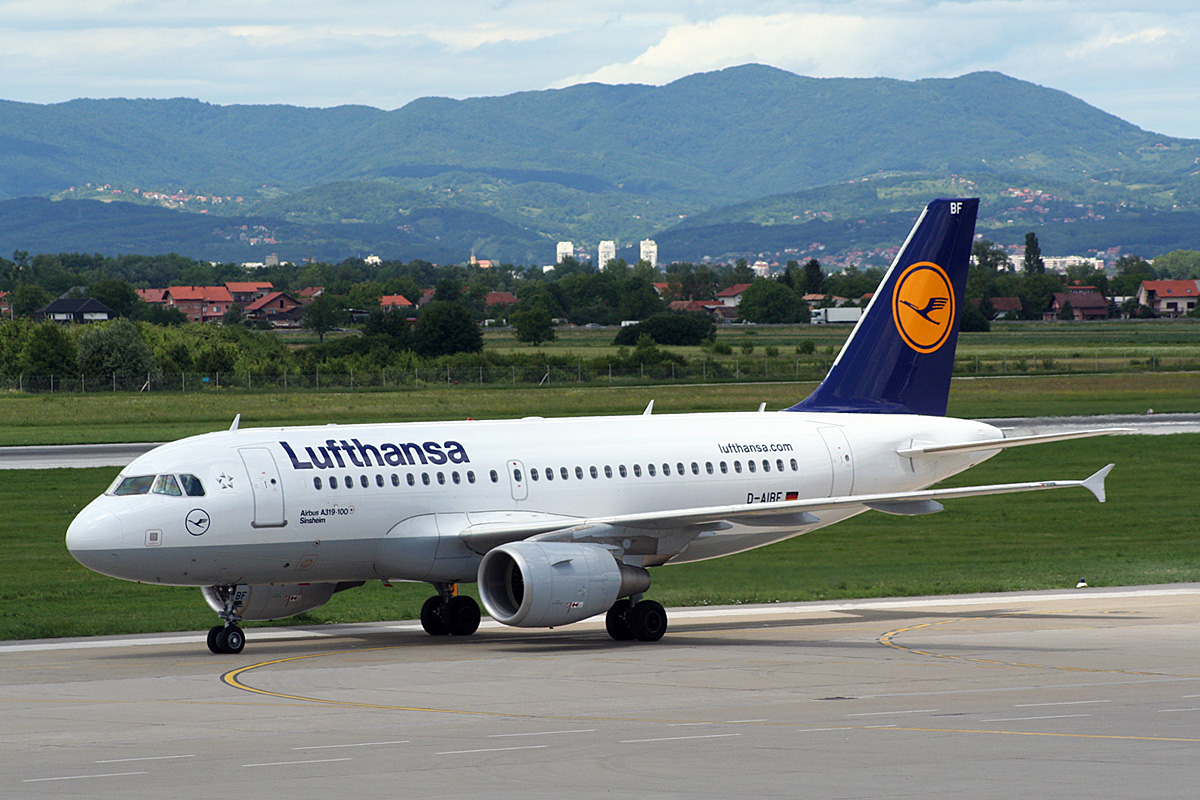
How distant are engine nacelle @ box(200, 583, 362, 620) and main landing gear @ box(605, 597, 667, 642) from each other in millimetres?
5576

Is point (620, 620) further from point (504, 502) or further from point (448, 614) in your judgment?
point (448, 614)

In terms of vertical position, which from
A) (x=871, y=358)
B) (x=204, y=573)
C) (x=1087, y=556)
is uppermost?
(x=871, y=358)

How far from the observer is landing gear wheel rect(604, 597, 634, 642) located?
3150cm

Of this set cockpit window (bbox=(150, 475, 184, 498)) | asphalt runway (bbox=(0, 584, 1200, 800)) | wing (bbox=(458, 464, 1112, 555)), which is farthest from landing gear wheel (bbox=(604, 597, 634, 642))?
cockpit window (bbox=(150, 475, 184, 498))

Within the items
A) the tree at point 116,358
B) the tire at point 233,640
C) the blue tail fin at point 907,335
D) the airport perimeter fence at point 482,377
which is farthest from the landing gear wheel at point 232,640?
the tree at point 116,358

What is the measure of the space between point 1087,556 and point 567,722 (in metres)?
28.2

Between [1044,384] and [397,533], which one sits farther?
[1044,384]

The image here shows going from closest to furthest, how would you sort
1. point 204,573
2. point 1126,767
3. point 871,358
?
1. point 1126,767
2. point 204,573
3. point 871,358

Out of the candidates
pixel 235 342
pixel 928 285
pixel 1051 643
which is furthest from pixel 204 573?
pixel 235 342

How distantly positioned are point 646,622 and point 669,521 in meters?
2.11

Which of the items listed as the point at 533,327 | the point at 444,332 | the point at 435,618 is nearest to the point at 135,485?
the point at 435,618

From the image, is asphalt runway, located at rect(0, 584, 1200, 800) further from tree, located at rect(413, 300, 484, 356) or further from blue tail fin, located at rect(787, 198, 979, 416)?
tree, located at rect(413, 300, 484, 356)

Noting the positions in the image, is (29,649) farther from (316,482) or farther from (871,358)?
(871,358)

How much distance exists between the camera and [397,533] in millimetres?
30781
